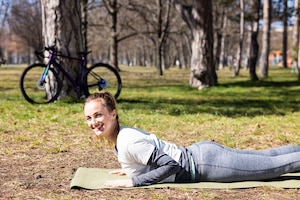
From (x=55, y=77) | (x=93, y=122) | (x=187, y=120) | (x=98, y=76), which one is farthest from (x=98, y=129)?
(x=98, y=76)

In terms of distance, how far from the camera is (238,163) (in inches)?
148

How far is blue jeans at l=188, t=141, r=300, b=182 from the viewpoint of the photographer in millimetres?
3758

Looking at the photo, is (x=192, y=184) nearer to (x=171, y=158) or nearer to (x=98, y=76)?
(x=171, y=158)

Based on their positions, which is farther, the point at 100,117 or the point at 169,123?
the point at 169,123

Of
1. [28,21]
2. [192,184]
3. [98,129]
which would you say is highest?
[28,21]

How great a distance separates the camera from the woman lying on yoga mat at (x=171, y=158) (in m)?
3.56

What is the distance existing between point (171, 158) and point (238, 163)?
58 centimetres

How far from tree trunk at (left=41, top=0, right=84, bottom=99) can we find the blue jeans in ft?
20.9

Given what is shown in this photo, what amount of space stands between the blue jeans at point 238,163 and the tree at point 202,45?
35.4ft

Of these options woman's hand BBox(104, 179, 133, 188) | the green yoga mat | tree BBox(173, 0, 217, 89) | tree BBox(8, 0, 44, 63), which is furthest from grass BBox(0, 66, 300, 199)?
tree BBox(8, 0, 44, 63)

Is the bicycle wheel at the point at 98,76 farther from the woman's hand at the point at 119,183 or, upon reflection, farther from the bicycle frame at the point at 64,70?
the woman's hand at the point at 119,183

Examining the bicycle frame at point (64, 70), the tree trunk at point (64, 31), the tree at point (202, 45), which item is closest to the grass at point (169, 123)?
the bicycle frame at point (64, 70)

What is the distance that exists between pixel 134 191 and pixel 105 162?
1298 millimetres

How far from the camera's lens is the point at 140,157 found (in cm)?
359
